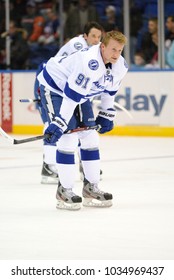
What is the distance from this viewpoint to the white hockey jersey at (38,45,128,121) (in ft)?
21.4

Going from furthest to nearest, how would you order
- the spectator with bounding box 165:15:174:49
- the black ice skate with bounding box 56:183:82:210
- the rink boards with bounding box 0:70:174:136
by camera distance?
the spectator with bounding box 165:15:174:49 < the rink boards with bounding box 0:70:174:136 < the black ice skate with bounding box 56:183:82:210

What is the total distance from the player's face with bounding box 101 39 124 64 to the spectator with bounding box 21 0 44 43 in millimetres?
7914

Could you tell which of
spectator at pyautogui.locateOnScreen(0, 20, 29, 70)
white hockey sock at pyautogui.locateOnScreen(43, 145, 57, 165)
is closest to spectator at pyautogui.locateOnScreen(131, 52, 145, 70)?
spectator at pyautogui.locateOnScreen(0, 20, 29, 70)

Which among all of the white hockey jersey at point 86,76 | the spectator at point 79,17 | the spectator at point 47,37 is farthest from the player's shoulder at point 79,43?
the spectator at point 47,37

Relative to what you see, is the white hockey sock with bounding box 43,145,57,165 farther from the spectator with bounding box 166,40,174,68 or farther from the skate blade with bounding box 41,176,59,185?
the spectator with bounding box 166,40,174,68

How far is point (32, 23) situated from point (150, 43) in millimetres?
2164

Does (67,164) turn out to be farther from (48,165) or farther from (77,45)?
(77,45)

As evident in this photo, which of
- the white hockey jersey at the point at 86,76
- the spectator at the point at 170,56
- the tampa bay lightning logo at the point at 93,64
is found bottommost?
the spectator at the point at 170,56

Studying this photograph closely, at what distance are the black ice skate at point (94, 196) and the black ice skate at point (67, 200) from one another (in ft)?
0.52

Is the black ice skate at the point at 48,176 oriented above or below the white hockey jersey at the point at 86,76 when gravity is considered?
below

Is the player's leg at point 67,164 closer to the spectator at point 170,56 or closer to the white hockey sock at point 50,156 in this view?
the white hockey sock at point 50,156

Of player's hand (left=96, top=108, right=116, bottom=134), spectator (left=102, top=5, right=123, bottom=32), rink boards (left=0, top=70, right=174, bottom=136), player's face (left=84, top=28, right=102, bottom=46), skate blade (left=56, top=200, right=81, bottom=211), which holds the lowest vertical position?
rink boards (left=0, top=70, right=174, bottom=136)

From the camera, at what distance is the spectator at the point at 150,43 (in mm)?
12938

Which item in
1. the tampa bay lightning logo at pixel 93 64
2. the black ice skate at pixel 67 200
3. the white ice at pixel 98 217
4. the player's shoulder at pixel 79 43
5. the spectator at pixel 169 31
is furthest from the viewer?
the spectator at pixel 169 31
